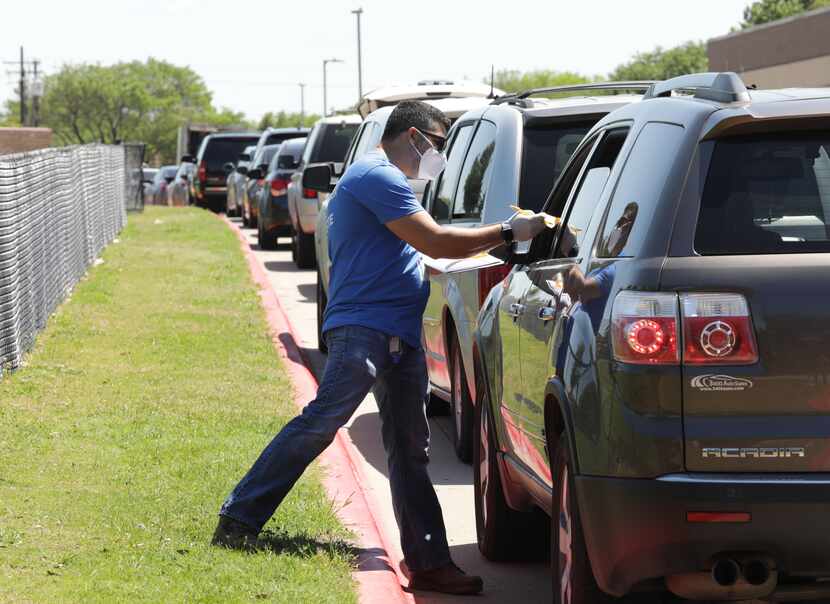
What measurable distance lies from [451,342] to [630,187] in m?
4.42

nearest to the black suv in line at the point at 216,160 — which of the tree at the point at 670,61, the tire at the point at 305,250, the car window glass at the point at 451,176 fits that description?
the tire at the point at 305,250

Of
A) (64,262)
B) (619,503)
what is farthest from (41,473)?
(64,262)

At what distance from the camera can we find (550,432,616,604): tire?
16.6 ft

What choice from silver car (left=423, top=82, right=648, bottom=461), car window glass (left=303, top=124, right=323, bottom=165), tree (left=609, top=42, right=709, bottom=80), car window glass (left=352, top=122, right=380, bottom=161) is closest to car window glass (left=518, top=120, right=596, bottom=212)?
silver car (left=423, top=82, right=648, bottom=461)

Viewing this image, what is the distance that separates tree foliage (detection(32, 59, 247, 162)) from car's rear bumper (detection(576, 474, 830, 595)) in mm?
139007

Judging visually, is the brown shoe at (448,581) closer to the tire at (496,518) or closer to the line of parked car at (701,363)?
the tire at (496,518)

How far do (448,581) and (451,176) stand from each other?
3673 mm

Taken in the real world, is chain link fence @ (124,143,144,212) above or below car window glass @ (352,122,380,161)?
below

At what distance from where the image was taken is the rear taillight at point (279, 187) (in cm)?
2603

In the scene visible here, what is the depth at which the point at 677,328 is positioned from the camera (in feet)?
15.1

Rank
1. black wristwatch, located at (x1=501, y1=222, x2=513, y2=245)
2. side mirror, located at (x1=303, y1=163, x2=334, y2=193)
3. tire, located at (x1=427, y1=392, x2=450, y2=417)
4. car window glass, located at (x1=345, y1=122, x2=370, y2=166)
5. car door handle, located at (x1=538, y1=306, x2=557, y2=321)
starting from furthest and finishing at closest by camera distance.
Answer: car window glass, located at (x1=345, y1=122, x2=370, y2=166), side mirror, located at (x1=303, y1=163, x2=334, y2=193), tire, located at (x1=427, y1=392, x2=450, y2=417), black wristwatch, located at (x1=501, y1=222, x2=513, y2=245), car door handle, located at (x1=538, y1=306, x2=557, y2=321)

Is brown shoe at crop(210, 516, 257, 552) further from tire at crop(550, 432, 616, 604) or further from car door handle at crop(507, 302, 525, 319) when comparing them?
tire at crop(550, 432, 616, 604)

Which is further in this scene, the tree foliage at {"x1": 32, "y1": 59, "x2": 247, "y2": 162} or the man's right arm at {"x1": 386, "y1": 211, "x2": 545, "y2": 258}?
the tree foliage at {"x1": 32, "y1": 59, "x2": 247, "y2": 162}

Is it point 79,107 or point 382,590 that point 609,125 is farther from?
point 79,107
